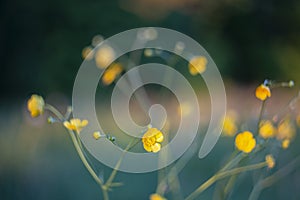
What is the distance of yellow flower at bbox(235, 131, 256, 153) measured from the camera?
1.02 m

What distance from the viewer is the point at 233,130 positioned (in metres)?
1.27

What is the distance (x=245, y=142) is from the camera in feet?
3.40

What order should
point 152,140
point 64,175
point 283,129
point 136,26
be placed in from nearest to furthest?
point 152,140, point 283,129, point 64,175, point 136,26

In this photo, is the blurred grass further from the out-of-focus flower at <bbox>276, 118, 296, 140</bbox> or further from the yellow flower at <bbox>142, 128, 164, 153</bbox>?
the yellow flower at <bbox>142, 128, 164, 153</bbox>

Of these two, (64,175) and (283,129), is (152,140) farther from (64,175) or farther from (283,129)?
(64,175)

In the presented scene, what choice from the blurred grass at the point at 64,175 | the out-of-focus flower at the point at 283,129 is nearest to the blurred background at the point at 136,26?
the blurred grass at the point at 64,175

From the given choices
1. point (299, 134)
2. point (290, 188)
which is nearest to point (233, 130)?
point (290, 188)

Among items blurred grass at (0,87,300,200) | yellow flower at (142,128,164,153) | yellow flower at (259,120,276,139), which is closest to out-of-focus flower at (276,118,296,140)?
yellow flower at (259,120,276,139)

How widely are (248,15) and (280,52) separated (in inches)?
20.7

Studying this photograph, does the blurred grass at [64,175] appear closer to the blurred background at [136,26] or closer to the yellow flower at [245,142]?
the blurred background at [136,26]

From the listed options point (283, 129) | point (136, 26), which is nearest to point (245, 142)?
point (283, 129)

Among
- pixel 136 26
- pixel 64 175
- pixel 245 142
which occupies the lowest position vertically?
pixel 245 142

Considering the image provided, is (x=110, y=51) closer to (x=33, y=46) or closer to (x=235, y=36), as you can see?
(x=33, y=46)

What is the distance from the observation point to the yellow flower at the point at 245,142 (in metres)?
1.02
